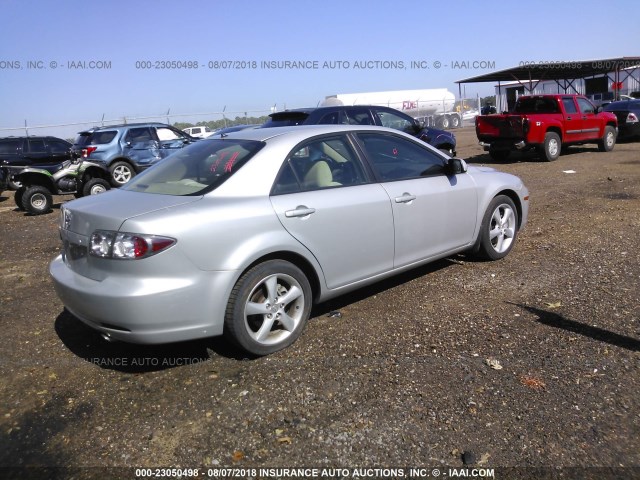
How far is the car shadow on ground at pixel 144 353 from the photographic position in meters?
3.71

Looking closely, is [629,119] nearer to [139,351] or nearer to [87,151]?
[87,151]

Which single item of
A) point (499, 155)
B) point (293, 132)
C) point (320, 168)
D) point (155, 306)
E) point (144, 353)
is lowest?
point (144, 353)

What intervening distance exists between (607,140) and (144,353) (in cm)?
1553

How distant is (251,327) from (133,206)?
1.10 metres

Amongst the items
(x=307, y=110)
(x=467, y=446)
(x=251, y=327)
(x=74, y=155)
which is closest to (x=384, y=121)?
(x=307, y=110)

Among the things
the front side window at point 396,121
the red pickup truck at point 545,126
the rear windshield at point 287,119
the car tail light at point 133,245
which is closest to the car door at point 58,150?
the rear windshield at point 287,119

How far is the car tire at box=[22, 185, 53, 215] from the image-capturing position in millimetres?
11016


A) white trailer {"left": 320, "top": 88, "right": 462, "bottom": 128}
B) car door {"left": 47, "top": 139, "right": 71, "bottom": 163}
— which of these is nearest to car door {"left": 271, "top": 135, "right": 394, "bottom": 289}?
car door {"left": 47, "top": 139, "right": 71, "bottom": 163}

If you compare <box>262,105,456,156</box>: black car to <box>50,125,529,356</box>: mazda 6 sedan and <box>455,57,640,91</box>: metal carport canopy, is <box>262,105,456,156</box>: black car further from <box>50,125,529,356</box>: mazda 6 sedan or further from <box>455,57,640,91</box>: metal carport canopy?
<box>455,57,640,91</box>: metal carport canopy

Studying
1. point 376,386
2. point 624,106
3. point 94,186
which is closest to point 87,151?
point 94,186

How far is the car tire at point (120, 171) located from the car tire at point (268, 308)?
430 inches

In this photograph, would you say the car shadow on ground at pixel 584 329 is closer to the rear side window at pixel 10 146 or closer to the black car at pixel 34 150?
the black car at pixel 34 150

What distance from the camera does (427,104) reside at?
4028 cm

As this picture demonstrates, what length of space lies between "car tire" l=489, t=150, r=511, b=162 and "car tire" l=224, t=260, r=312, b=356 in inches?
486
